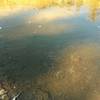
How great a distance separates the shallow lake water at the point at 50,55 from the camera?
9.44 m

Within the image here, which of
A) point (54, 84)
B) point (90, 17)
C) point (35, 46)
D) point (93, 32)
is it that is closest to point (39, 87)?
point (54, 84)

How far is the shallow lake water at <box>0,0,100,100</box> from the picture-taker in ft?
31.0

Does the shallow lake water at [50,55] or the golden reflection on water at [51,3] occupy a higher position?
the shallow lake water at [50,55]

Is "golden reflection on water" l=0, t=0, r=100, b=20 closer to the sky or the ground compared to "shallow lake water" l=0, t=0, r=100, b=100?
closer to the ground

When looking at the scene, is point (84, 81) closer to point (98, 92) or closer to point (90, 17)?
point (98, 92)

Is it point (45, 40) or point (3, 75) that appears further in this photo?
point (45, 40)

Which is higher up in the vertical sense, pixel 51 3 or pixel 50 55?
pixel 50 55

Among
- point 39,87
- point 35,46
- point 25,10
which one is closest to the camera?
point 39,87

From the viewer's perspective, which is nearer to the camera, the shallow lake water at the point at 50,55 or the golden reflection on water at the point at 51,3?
the shallow lake water at the point at 50,55

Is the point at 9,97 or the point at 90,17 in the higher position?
the point at 9,97

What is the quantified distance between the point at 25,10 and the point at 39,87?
11920 millimetres

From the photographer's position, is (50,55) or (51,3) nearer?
(50,55)

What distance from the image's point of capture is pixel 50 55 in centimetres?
1214

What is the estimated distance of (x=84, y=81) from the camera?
9.98 m
